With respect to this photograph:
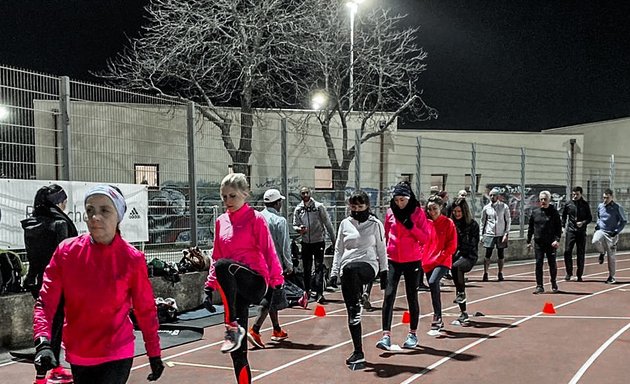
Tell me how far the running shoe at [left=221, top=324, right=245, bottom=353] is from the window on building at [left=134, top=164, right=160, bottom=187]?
511 centimetres

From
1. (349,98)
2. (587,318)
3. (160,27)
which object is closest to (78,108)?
(587,318)

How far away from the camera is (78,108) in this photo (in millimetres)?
8727

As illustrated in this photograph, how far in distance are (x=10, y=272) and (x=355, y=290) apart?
413 cm

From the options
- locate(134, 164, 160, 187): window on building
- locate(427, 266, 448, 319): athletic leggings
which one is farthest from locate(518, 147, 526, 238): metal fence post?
locate(134, 164, 160, 187): window on building

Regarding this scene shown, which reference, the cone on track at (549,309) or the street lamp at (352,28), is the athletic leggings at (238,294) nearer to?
the cone on track at (549,309)

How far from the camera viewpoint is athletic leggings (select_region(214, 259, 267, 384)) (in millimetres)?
5262

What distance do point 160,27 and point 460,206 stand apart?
14.0m

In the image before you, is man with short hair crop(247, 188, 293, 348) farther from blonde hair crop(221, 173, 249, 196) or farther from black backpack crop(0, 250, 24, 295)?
black backpack crop(0, 250, 24, 295)

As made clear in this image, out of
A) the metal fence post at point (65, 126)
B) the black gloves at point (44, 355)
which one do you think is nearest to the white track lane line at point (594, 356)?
the black gloves at point (44, 355)

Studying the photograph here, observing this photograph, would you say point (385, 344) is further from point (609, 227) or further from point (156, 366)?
point (609, 227)

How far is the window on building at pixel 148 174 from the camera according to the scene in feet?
32.3

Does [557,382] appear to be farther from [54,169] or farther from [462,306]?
[54,169]

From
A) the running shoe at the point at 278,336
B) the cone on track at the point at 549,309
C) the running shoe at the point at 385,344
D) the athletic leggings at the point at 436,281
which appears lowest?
the cone on track at the point at 549,309

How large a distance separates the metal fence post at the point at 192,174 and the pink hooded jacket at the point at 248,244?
526 centimetres
